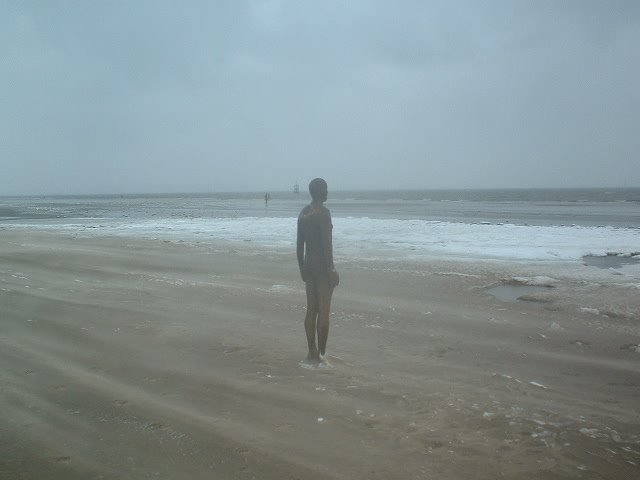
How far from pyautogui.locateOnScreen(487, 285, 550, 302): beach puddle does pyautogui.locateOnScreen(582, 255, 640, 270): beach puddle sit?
394cm

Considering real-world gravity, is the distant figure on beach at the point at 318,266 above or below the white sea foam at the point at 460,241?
above

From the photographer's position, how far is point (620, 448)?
142 inches

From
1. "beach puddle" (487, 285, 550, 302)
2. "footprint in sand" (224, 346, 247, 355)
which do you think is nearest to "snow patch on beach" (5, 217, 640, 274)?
"beach puddle" (487, 285, 550, 302)

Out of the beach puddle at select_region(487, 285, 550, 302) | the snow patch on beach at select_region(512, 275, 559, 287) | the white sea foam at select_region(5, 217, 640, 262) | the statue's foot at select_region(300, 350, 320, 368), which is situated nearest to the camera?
the statue's foot at select_region(300, 350, 320, 368)

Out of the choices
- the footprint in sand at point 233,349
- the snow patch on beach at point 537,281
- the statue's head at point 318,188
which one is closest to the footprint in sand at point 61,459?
the footprint in sand at point 233,349

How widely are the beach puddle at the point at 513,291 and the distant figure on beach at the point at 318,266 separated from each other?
4.95m

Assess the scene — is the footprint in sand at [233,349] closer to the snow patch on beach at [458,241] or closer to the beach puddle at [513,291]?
the beach puddle at [513,291]

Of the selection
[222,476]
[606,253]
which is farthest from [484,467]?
[606,253]

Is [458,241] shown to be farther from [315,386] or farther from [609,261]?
[315,386]

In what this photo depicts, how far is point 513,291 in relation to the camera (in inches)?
393

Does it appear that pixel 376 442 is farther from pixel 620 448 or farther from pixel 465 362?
pixel 465 362

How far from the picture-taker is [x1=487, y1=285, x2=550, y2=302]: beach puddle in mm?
9359

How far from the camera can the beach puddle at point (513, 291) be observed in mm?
9359

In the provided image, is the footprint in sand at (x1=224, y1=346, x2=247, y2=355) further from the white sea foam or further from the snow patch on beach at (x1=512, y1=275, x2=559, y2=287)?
the white sea foam
